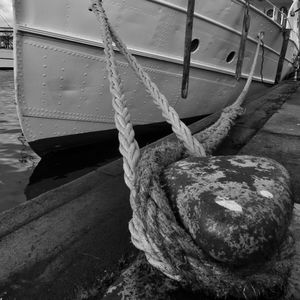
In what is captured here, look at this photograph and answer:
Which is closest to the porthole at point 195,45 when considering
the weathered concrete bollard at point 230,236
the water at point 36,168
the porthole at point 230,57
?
the porthole at point 230,57

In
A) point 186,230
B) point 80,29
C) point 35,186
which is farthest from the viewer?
point 35,186

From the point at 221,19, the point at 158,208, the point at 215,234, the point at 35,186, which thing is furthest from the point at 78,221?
the point at 221,19

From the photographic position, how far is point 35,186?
15.6 ft

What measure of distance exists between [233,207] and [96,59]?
381cm

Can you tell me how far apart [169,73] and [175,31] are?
0.65 meters

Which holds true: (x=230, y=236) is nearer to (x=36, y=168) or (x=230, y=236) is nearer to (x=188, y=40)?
(x=188, y=40)

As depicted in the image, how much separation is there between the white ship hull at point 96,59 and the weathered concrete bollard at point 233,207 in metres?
3.41

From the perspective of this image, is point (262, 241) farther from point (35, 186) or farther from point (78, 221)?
point (35, 186)

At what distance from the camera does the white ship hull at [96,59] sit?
4.23 metres

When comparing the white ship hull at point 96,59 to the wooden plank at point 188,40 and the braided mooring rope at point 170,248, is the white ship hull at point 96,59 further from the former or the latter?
the braided mooring rope at point 170,248

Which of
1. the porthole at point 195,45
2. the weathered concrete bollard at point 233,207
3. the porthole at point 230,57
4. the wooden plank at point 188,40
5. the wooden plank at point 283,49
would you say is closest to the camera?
the weathered concrete bollard at point 233,207

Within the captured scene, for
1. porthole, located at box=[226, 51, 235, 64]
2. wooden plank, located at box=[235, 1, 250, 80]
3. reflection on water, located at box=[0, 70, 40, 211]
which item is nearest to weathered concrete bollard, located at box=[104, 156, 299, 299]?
reflection on water, located at box=[0, 70, 40, 211]

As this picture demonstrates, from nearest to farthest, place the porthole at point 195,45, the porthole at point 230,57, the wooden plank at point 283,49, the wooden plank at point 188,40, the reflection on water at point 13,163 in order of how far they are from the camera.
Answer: the reflection on water at point 13,163 → the wooden plank at point 188,40 → the porthole at point 195,45 → the porthole at point 230,57 → the wooden plank at point 283,49

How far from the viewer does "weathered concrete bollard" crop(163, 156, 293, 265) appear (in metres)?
1.19
